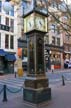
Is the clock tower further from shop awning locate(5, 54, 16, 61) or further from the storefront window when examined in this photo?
the storefront window

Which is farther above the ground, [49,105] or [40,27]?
[40,27]

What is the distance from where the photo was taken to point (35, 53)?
11023 millimetres

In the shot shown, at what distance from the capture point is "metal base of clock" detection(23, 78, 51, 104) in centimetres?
1052

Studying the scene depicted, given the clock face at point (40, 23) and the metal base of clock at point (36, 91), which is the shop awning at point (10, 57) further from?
the metal base of clock at point (36, 91)

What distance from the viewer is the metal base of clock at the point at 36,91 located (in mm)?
10516

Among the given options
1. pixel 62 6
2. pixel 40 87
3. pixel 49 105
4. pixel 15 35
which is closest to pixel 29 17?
pixel 62 6

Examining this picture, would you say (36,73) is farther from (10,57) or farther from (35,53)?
(10,57)

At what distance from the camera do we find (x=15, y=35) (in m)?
41.2

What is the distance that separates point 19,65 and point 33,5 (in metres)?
30.6

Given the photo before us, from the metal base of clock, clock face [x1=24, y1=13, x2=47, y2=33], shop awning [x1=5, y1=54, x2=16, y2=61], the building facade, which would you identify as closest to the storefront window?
the building facade

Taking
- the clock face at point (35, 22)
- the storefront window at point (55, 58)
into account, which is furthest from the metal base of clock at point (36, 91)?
the storefront window at point (55, 58)

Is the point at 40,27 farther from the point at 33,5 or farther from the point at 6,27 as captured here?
the point at 6,27

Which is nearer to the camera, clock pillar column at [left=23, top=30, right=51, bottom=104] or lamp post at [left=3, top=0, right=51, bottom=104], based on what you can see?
clock pillar column at [left=23, top=30, right=51, bottom=104]

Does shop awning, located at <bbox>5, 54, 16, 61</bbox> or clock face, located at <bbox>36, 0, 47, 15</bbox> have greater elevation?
clock face, located at <bbox>36, 0, 47, 15</bbox>
